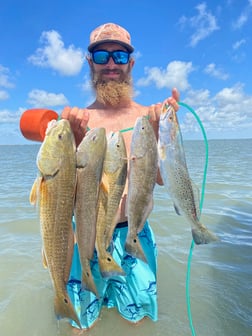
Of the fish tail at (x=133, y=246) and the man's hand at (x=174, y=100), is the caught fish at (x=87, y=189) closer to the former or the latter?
the fish tail at (x=133, y=246)

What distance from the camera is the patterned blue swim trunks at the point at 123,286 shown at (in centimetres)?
330

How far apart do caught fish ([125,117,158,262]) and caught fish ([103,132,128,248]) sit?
76mm

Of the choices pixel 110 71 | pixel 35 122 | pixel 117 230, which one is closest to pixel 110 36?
pixel 110 71

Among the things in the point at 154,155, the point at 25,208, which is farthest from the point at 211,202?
the point at 154,155

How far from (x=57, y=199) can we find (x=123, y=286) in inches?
64.5

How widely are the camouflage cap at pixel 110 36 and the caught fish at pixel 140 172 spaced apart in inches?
45.9

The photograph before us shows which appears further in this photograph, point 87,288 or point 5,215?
point 5,215

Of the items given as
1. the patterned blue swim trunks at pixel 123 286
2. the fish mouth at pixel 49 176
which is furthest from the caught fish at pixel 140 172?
the patterned blue swim trunks at pixel 123 286

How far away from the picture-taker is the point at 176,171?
8.07 ft

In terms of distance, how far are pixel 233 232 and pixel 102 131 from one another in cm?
554

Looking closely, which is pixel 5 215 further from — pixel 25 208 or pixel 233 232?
pixel 233 232

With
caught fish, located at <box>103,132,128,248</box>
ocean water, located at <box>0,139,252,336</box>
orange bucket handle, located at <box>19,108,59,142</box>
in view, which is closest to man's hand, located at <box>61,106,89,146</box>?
orange bucket handle, located at <box>19,108,59,142</box>

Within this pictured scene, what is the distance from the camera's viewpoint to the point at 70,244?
232cm

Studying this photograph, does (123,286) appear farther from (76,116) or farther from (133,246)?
(76,116)
